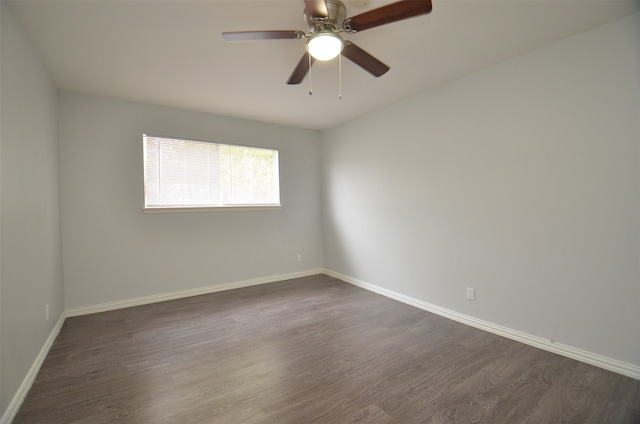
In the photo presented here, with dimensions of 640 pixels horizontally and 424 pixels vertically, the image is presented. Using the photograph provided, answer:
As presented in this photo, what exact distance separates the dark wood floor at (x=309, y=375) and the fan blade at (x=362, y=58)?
2.14 metres

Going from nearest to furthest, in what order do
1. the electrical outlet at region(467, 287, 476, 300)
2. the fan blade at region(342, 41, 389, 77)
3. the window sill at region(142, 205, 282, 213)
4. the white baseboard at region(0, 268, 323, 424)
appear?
the white baseboard at region(0, 268, 323, 424) → the fan blade at region(342, 41, 389, 77) → the electrical outlet at region(467, 287, 476, 300) → the window sill at region(142, 205, 282, 213)

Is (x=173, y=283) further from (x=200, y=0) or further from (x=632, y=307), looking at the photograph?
(x=632, y=307)

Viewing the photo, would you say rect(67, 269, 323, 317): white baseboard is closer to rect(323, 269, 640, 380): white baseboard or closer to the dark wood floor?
the dark wood floor

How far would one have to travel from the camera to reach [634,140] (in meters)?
1.86

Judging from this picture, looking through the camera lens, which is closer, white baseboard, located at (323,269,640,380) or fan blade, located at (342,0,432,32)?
fan blade, located at (342,0,432,32)

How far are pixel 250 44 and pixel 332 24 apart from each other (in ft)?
2.73

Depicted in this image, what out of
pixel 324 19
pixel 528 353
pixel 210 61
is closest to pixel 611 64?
pixel 324 19

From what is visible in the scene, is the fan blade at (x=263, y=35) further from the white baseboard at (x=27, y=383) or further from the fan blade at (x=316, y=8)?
the white baseboard at (x=27, y=383)

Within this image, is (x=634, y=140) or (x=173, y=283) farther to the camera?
(x=173, y=283)

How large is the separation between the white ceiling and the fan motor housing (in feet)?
0.44

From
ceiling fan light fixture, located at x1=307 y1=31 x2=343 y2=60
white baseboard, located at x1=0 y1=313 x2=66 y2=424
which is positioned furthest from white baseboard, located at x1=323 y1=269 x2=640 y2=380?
white baseboard, located at x1=0 y1=313 x2=66 y2=424

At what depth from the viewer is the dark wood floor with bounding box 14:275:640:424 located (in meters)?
1.61

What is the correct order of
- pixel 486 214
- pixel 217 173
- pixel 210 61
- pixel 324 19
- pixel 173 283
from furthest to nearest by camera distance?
pixel 217 173 → pixel 173 283 → pixel 486 214 → pixel 210 61 → pixel 324 19

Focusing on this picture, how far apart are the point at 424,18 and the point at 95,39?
7.74 feet
